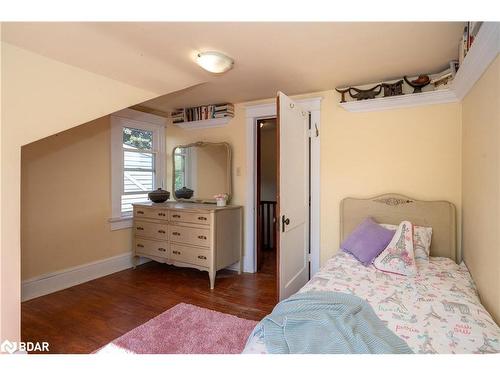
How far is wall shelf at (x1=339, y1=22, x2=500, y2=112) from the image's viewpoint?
1322mm

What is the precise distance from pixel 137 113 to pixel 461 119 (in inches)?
144

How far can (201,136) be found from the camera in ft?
12.8

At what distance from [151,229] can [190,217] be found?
67 cm

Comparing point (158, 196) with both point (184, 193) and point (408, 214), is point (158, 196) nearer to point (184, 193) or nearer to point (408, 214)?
point (184, 193)

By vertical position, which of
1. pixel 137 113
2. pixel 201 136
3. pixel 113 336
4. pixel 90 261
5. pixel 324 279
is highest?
pixel 137 113

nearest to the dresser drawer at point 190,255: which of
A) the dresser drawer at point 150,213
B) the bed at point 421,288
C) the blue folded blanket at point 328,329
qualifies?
the dresser drawer at point 150,213

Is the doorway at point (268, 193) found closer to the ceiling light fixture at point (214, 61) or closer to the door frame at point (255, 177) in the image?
the door frame at point (255, 177)

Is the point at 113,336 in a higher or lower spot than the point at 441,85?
lower

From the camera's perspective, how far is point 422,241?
2.35 metres

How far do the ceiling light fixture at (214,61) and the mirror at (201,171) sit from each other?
5.06 ft

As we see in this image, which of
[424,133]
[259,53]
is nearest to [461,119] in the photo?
[424,133]

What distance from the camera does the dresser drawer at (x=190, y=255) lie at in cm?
312

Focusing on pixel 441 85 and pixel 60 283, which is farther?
pixel 60 283

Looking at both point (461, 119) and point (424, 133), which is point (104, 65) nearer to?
point (424, 133)
